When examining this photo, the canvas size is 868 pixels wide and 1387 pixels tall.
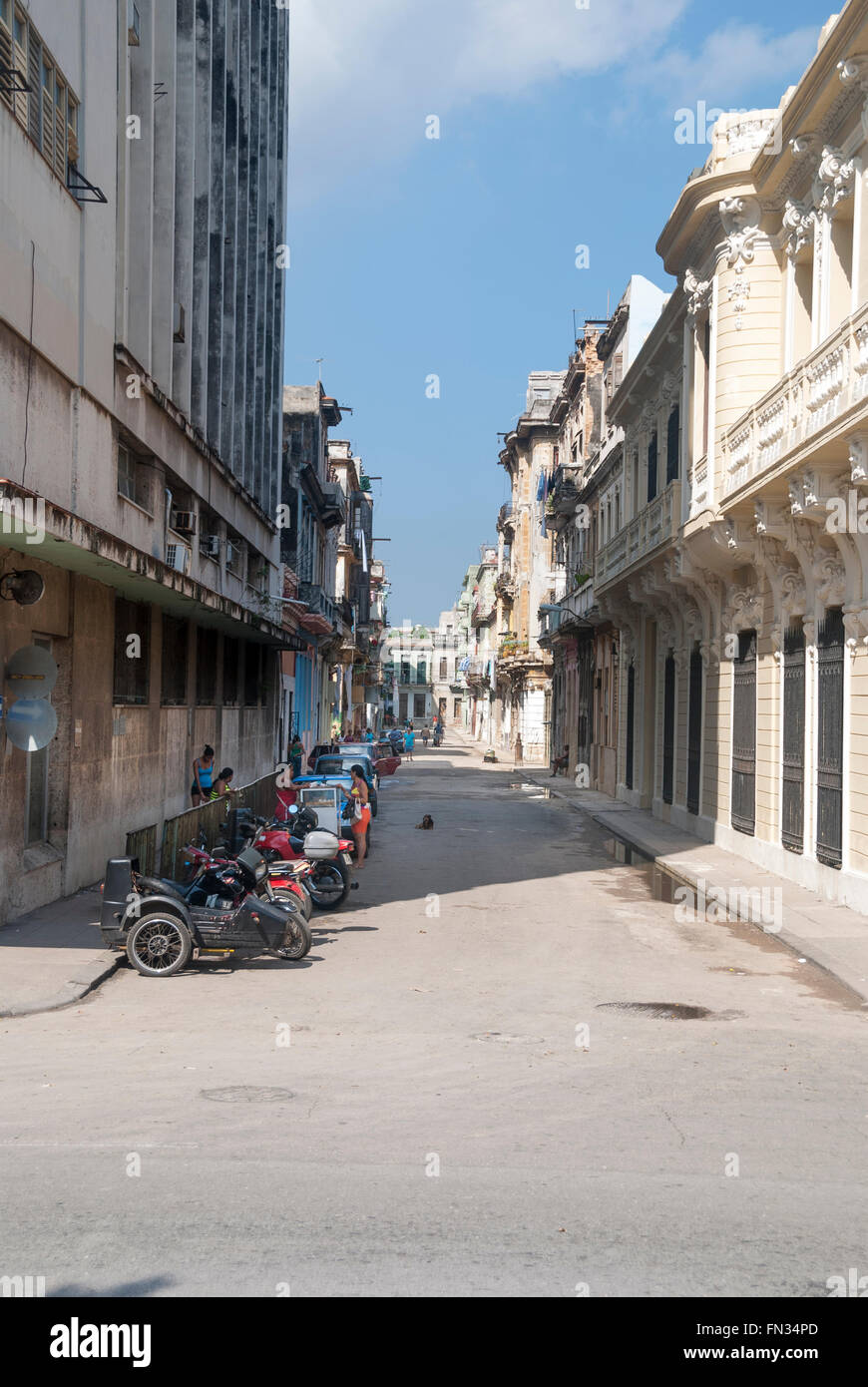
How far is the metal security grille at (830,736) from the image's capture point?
15.0m

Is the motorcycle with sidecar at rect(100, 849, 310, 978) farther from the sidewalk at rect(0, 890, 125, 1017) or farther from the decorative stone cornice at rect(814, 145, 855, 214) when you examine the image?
the decorative stone cornice at rect(814, 145, 855, 214)

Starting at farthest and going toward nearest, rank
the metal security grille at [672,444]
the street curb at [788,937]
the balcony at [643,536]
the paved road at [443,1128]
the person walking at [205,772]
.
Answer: the metal security grille at [672,444], the balcony at [643,536], the person walking at [205,772], the street curb at [788,937], the paved road at [443,1128]

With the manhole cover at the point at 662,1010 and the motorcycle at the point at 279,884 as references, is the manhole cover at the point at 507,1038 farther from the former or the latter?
the motorcycle at the point at 279,884

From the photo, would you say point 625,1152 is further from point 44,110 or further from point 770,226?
point 770,226

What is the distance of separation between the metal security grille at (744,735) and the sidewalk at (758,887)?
0.79m

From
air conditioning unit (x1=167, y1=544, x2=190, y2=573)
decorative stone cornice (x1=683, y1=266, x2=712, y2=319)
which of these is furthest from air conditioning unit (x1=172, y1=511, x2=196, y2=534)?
decorative stone cornice (x1=683, y1=266, x2=712, y2=319)

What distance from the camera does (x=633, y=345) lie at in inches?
1465

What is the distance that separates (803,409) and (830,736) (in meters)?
4.21

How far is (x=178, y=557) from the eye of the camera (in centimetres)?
2083

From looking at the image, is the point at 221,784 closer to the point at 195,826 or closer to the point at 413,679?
the point at 195,826

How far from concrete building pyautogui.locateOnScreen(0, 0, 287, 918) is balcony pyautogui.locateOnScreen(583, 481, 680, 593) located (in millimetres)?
8792

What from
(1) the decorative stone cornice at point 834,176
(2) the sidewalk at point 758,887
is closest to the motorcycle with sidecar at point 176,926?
(2) the sidewalk at point 758,887

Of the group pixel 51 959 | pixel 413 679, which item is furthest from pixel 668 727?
pixel 413 679

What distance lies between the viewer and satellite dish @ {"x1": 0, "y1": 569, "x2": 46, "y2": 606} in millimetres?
11836
